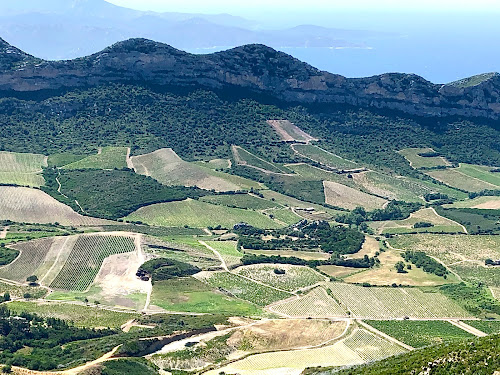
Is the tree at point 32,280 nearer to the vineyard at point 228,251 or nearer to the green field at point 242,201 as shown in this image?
the vineyard at point 228,251

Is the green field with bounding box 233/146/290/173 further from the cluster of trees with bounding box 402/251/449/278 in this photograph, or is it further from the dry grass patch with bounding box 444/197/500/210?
the cluster of trees with bounding box 402/251/449/278

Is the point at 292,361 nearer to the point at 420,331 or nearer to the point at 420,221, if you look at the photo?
the point at 420,331

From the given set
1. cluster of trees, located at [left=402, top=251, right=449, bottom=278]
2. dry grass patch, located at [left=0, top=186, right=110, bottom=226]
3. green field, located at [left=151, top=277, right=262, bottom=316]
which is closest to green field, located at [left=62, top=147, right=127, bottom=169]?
dry grass patch, located at [left=0, top=186, right=110, bottom=226]

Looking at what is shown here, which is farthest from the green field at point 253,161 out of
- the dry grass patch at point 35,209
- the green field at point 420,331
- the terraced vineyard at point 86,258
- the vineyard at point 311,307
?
the green field at point 420,331

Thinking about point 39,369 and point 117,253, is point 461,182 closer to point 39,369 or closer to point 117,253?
point 117,253

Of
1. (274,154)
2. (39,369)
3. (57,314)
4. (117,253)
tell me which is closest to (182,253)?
(117,253)

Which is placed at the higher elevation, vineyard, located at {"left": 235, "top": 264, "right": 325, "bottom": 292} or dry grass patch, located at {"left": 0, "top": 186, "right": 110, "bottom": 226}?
dry grass patch, located at {"left": 0, "top": 186, "right": 110, "bottom": 226}
